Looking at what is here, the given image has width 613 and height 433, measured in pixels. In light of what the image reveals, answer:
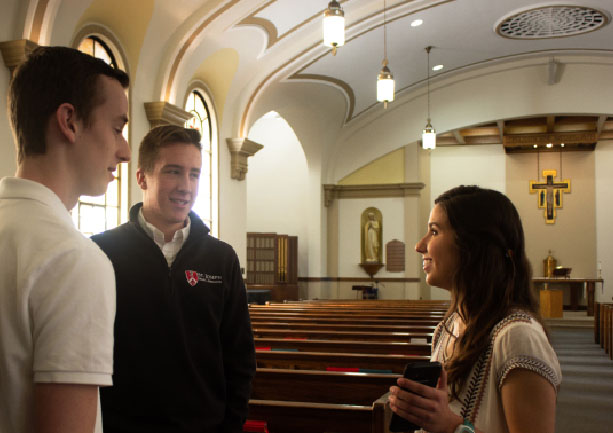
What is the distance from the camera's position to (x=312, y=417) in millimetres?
2500

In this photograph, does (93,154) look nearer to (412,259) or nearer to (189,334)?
(189,334)

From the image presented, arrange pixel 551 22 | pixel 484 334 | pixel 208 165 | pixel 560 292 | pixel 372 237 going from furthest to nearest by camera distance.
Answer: pixel 372 237 < pixel 560 292 < pixel 551 22 < pixel 208 165 < pixel 484 334

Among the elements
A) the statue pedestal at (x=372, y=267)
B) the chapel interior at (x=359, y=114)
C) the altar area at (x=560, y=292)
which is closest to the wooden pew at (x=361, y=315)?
the chapel interior at (x=359, y=114)

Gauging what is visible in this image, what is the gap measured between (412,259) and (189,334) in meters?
13.8

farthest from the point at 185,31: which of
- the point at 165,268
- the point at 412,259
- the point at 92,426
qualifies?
the point at 412,259

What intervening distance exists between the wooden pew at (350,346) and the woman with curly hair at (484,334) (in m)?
2.43

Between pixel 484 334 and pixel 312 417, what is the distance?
1226 mm

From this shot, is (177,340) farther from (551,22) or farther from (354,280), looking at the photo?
(354,280)

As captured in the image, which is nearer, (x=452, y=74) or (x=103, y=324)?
(x=103, y=324)

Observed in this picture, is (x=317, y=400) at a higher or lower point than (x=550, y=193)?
lower

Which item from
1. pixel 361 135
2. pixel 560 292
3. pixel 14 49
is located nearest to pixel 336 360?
pixel 14 49

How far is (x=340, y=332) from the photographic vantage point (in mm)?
5141

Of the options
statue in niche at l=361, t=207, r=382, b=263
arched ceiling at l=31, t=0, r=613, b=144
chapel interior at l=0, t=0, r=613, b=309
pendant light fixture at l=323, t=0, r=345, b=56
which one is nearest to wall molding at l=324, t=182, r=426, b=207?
chapel interior at l=0, t=0, r=613, b=309

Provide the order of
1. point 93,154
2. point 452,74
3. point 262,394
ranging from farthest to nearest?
point 452,74, point 262,394, point 93,154
